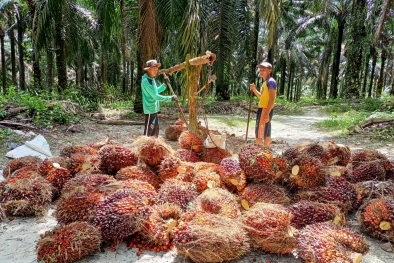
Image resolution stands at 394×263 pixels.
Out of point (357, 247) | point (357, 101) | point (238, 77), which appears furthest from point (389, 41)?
point (357, 247)

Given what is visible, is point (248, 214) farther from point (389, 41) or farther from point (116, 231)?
point (389, 41)

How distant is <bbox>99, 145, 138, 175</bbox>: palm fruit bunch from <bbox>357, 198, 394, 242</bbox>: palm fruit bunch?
2429mm

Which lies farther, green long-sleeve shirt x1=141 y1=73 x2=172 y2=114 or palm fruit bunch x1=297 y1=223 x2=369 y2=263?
green long-sleeve shirt x1=141 y1=73 x2=172 y2=114

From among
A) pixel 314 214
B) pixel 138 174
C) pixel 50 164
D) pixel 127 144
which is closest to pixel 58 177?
pixel 50 164

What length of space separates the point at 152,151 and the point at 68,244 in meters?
1.39

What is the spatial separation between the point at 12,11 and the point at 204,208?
66.1ft

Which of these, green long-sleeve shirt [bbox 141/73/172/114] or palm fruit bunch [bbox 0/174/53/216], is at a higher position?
green long-sleeve shirt [bbox 141/73/172/114]

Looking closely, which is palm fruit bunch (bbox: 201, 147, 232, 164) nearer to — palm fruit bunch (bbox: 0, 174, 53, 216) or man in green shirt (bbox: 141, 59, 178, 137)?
man in green shirt (bbox: 141, 59, 178, 137)

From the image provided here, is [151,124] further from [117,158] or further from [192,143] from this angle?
[117,158]

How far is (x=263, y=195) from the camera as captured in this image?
2922mm

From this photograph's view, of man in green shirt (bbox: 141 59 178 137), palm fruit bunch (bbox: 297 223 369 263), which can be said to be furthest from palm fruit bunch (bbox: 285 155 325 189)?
man in green shirt (bbox: 141 59 178 137)

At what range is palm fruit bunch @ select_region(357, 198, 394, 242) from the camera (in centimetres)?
259

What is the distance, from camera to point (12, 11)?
57.9ft

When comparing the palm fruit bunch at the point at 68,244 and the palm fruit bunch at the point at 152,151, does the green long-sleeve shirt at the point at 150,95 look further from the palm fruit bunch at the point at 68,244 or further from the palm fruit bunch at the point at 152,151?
the palm fruit bunch at the point at 68,244
